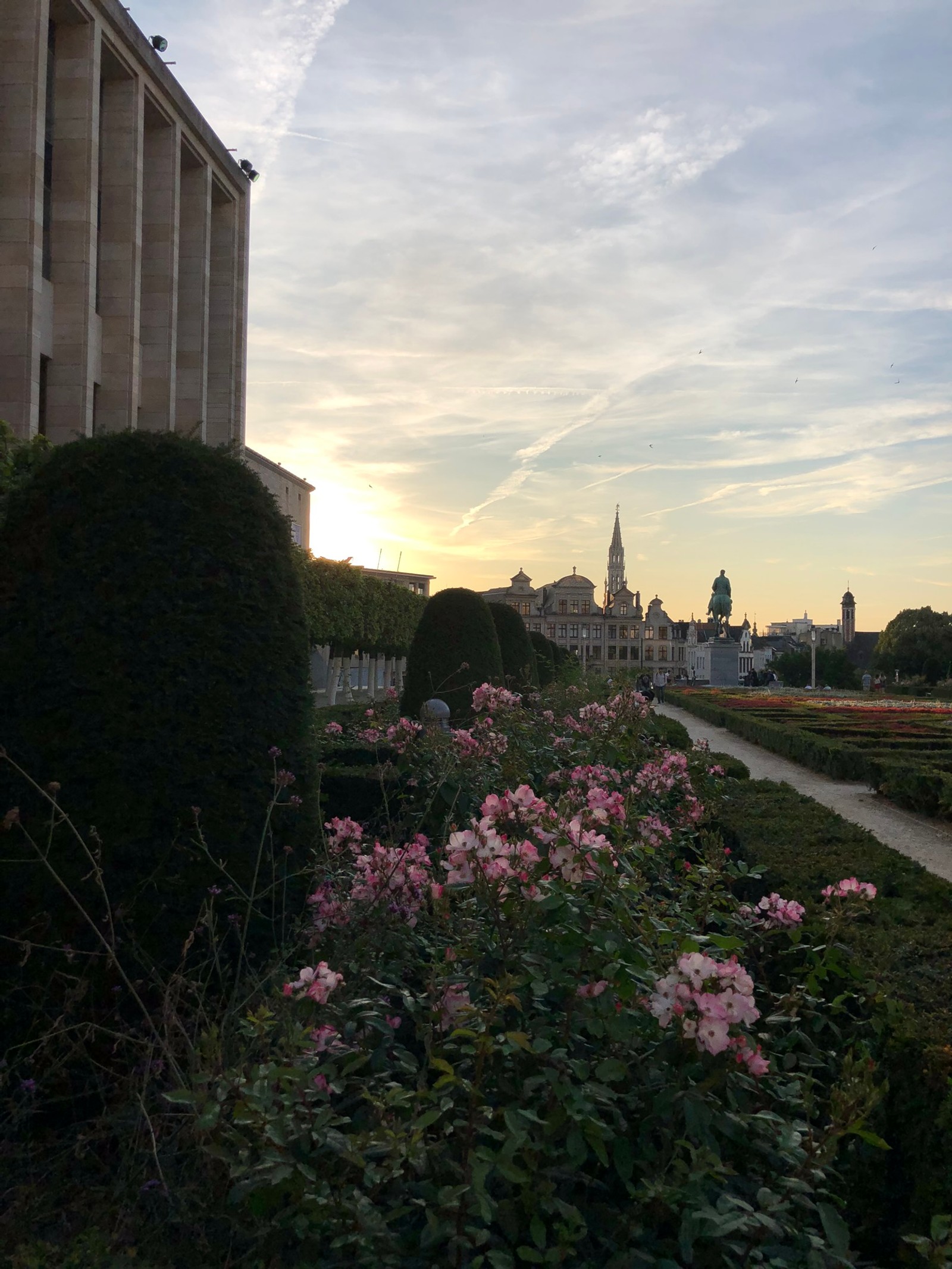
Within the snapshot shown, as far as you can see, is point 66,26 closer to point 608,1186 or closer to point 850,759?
point 850,759

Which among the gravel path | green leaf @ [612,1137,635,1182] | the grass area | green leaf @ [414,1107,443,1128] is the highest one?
green leaf @ [414,1107,443,1128]

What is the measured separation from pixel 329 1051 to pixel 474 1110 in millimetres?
410

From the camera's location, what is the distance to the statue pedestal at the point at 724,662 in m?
60.8

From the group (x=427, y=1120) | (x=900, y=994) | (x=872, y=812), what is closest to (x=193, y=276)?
(x=872, y=812)

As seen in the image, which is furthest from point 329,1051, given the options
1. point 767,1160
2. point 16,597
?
point 16,597

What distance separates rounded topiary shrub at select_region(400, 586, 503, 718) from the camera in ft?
43.8

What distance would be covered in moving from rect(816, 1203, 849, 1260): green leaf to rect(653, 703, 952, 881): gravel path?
179 inches

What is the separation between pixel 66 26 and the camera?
75.1ft

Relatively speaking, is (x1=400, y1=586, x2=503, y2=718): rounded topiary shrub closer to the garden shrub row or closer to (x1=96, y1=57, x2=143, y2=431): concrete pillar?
the garden shrub row

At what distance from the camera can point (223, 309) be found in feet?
108

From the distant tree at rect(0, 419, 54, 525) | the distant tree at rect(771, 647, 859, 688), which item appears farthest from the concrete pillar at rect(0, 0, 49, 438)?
the distant tree at rect(771, 647, 859, 688)

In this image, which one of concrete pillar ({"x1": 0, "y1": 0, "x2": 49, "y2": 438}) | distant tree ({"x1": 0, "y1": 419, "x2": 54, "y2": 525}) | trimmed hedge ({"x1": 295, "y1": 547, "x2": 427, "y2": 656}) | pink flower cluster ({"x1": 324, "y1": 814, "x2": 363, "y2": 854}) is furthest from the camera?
trimmed hedge ({"x1": 295, "y1": 547, "x2": 427, "y2": 656})

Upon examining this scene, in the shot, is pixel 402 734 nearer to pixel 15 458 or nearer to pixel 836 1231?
pixel 836 1231

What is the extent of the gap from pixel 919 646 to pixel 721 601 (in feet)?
54.7
